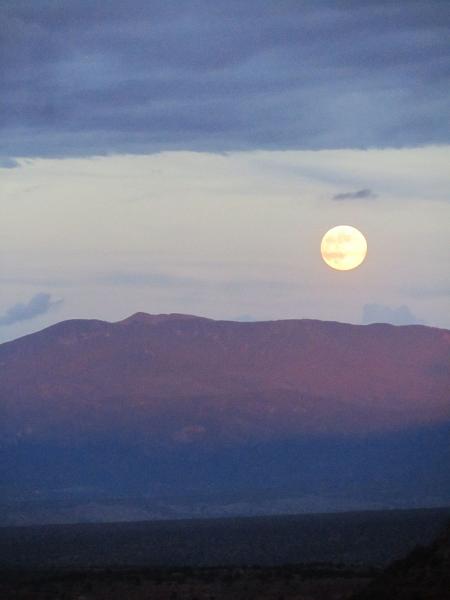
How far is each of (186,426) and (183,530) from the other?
88.8m

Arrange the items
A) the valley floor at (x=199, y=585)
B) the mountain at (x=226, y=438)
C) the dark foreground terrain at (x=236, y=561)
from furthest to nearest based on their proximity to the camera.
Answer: the mountain at (x=226, y=438), the valley floor at (x=199, y=585), the dark foreground terrain at (x=236, y=561)

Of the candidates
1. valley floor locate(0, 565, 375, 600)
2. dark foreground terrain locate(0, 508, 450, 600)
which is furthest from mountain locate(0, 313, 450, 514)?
valley floor locate(0, 565, 375, 600)

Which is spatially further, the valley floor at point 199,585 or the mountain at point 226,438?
the mountain at point 226,438

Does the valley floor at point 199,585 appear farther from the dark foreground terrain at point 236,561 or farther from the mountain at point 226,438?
the mountain at point 226,438

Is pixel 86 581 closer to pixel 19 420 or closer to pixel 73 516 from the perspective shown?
pixel 73 516

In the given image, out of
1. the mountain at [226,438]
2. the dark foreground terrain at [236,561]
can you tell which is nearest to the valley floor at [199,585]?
the dark foreground terrain at [236,561]

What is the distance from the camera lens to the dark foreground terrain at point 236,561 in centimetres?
3710

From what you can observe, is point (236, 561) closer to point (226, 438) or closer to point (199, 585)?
point (199, 585)

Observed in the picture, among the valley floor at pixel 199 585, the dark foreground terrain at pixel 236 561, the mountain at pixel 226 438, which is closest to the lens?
the dark foreground terrain at pixel 236 561

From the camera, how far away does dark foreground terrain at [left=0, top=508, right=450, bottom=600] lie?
3710 centimetres

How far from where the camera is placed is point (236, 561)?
72.1m

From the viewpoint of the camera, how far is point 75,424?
188 m

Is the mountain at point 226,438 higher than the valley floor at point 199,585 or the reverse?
higher

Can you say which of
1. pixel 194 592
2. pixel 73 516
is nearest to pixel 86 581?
pixel 194 592
